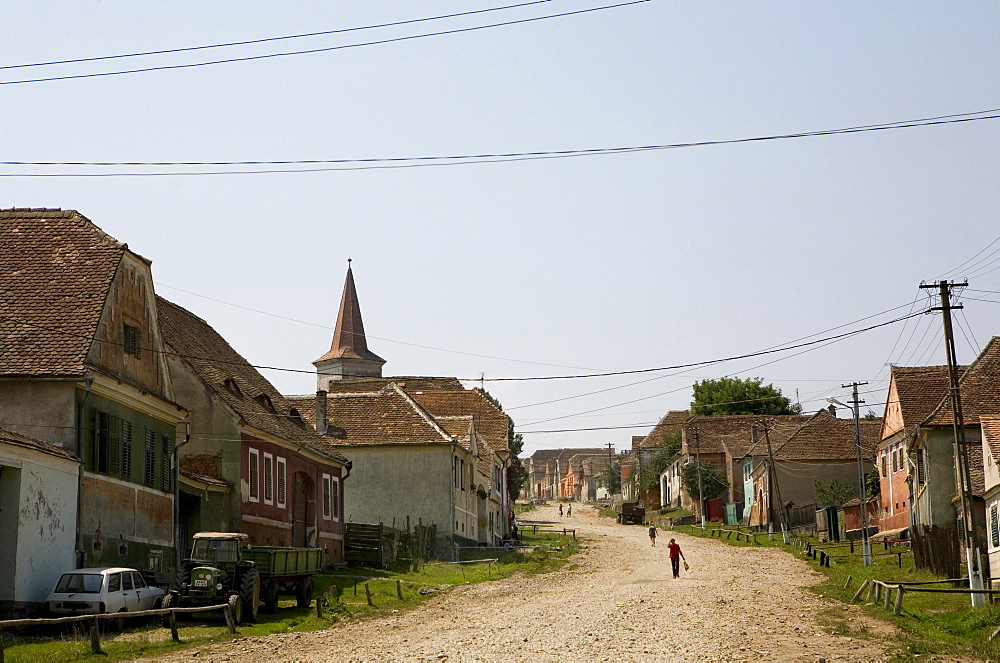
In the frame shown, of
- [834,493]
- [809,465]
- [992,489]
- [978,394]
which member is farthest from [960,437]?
[809,465]

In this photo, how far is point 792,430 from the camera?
91.9 metres

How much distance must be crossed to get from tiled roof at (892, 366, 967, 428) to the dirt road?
13724 mm

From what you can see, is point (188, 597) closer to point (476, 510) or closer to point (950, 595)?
point (950, 595)

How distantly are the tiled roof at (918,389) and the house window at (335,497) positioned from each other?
1014 inches

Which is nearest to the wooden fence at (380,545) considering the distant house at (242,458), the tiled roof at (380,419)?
the distant house at (242,458)

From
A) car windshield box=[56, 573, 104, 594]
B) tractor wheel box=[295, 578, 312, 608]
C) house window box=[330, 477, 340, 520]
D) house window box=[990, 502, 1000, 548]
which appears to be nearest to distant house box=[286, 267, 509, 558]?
house window box=[330, 477, 340, 520]

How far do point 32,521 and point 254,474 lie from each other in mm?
14486

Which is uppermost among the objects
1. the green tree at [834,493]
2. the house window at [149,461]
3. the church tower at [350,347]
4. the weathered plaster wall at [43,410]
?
the church tower at [350,347]

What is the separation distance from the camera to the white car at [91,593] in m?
Answer: 24.4

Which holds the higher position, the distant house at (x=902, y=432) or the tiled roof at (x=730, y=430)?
the tiled roof at (x=730, y=430)

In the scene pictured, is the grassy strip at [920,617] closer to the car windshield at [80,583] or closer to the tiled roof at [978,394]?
the tiled roof at [978,394]

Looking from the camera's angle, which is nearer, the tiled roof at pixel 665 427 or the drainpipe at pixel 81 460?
the drainpipe at pixel 81 460

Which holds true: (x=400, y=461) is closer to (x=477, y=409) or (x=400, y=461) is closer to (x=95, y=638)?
(x=477, y=409)

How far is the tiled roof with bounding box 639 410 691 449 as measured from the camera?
433ft
